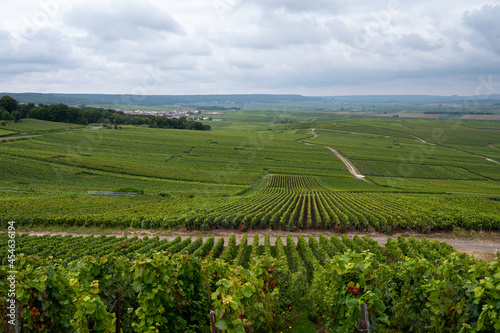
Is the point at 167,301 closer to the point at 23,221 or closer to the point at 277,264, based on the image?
the point at 277,264

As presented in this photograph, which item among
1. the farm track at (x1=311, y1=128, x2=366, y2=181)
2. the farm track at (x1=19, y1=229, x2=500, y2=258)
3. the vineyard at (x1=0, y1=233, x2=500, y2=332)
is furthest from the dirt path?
the vineyard at (x1=0, y1=233, x2=500, y2=332)

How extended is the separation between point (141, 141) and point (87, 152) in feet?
83.4

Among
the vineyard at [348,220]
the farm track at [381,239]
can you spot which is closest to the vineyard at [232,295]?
the farm track at [381,239]

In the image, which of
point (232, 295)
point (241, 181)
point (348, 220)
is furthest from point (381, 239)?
point (241, 181)

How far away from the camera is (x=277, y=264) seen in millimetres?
10836

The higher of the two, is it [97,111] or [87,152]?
[97,111]

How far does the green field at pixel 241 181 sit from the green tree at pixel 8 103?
15.4 meters

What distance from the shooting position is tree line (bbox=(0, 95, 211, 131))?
4988 inches

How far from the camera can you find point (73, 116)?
143m

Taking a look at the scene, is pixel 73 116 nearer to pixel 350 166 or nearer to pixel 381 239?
pixel 350 166

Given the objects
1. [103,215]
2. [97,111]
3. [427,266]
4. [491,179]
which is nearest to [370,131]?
[491,179]

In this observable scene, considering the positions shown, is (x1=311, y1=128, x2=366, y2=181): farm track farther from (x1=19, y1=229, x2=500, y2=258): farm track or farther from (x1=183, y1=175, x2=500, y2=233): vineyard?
(x1=19, y1=229, x2=500, y2=258): farm track

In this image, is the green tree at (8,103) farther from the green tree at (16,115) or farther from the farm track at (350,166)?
the farm track at (350,166)

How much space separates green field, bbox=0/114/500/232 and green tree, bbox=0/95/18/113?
15.4 m
